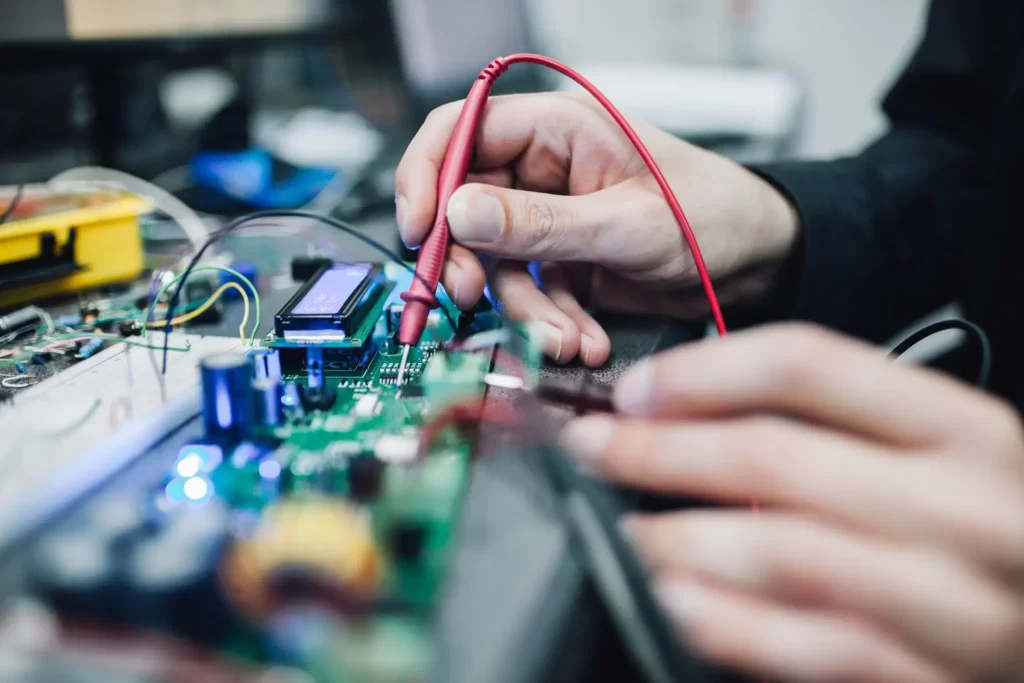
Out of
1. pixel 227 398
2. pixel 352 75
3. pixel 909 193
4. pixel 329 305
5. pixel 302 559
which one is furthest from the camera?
pixel 352 75

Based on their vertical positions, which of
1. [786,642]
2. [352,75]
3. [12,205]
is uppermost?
[352,75]

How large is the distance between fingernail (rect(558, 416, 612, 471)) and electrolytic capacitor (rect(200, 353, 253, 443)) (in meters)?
0.18

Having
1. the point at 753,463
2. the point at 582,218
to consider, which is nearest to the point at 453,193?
the point at 582,218

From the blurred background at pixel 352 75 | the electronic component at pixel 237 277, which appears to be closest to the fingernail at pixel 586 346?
the electronic component at pixel 237 277

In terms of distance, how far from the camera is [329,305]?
50 centimetres

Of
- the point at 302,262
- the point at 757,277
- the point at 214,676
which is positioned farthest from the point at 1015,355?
the point at 214,676

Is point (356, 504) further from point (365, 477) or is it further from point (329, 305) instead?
point (329, 305)

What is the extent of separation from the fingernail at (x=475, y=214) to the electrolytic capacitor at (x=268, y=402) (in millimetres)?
193

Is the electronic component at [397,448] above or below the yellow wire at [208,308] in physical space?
below

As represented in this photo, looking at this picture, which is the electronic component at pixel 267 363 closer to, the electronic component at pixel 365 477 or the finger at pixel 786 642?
the electronic component at pixel 365 477

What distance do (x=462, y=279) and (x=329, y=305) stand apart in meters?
0.10

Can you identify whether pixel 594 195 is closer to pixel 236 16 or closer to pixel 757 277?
pixel 757 277

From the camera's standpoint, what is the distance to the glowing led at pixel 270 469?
360 millimetres

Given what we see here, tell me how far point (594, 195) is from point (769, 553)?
0.36 m
